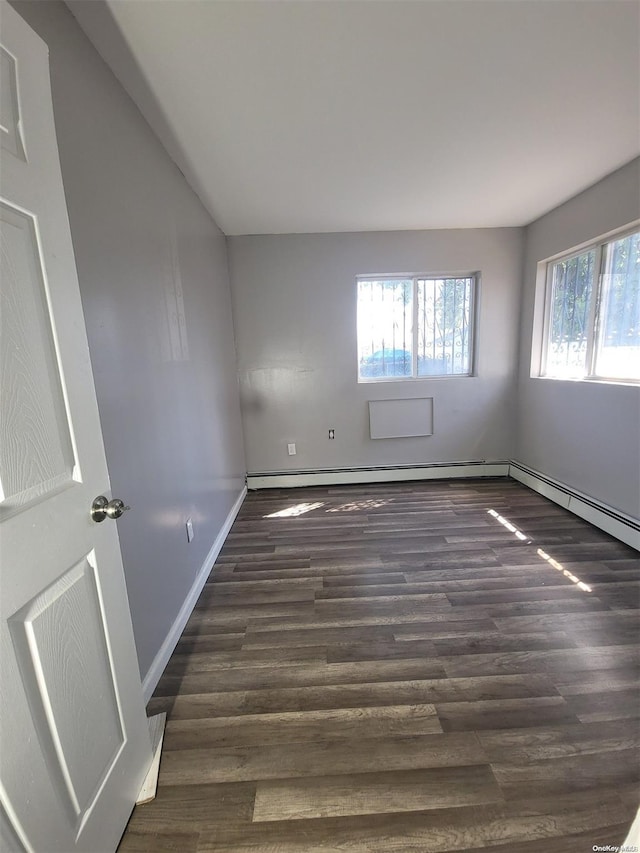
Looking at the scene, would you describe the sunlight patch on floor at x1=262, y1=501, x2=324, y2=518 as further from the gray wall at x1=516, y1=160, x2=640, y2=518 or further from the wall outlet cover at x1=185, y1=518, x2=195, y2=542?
the gray wall at x1=516, y1=160, x2=640, y2=518

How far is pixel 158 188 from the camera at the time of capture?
1780 mm

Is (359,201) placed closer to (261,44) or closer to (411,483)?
(261,44)

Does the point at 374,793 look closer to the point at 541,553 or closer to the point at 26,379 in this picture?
the point at 26,379

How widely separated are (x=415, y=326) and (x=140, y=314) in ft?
9.29

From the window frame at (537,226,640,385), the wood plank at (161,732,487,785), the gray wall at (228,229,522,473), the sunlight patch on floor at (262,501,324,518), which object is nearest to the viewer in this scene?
the wood plank at (161,732,487,785)

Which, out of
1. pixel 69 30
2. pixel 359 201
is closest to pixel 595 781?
pixel 69 30

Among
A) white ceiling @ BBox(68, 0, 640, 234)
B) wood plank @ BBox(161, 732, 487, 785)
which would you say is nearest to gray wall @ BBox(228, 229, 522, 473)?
white ceiling @ BBox(68, 0, 640, 234)

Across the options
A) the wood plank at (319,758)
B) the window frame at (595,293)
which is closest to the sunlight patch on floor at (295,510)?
the wood plank at (319,758)

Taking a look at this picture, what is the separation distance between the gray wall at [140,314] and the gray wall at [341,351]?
110 centimetres

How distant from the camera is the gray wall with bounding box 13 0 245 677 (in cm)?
116

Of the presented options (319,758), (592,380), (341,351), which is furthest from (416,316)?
(319,758)

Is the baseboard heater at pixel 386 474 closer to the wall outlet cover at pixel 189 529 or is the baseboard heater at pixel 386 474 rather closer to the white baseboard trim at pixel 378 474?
the white baseboard trim at pixel 378 474

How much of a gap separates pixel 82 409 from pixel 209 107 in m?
1.65

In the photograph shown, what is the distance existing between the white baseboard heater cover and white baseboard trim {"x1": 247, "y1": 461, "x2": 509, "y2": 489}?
1.33ft
